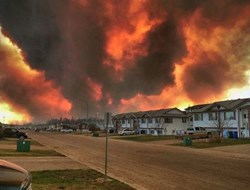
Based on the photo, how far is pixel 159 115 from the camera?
95.9m

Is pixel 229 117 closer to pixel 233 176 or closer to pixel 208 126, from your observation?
pixel 208 126

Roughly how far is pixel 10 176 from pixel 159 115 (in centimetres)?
9146

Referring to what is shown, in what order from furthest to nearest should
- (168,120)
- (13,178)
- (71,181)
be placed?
(168,120), (71,181), (13,178)

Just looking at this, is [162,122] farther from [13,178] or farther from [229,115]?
[13,178]

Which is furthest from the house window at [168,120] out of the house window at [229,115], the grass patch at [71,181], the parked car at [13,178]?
the parked car at [13,178]

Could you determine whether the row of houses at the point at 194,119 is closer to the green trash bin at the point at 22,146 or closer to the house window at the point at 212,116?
the house window at the point at 212,116

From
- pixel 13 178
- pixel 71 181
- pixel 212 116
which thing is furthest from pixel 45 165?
pixel 212 116

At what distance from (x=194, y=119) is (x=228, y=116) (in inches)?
492

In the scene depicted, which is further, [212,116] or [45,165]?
[212,116]

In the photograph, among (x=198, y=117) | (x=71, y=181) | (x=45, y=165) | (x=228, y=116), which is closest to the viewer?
(x=71, y=181)

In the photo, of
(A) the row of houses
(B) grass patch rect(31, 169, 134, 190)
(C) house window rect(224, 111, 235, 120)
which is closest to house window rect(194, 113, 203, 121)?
(A) the row of houses

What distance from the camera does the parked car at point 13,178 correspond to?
4.75 metres

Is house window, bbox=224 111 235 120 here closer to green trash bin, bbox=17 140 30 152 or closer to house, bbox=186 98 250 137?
house, bbox=186 98 250 137

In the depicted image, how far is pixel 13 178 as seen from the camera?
5.04 m
